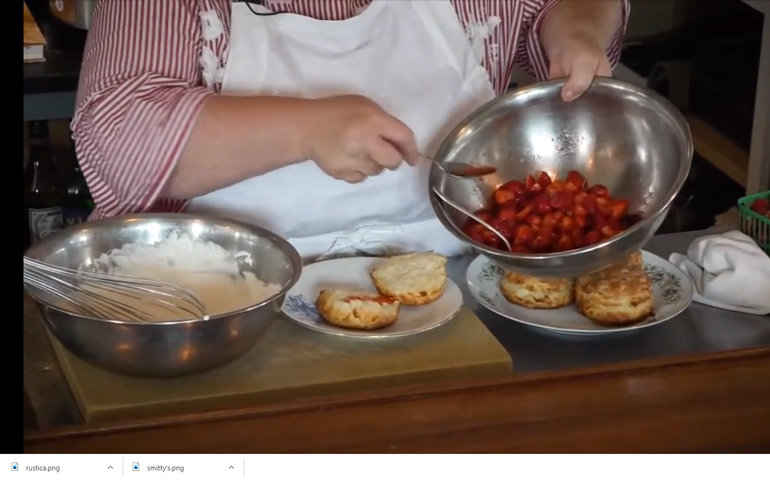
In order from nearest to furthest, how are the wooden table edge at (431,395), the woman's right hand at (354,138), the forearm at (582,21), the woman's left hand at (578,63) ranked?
the wooden table edge at (431,395) < the woman's right hand at (354,138) < the woman's left hand at (578,63) < the forearm at (582,21)

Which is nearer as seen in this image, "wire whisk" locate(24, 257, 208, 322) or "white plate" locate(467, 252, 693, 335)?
"wire whisk" locate(24, 257, 208, 322)

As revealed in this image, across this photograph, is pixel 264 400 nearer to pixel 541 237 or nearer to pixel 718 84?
pixel 541 237

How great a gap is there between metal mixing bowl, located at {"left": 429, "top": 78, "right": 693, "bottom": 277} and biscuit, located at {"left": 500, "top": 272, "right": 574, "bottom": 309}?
0.16 ft

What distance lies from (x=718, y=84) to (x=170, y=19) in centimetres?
115

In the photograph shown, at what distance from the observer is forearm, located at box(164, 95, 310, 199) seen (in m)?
0.80

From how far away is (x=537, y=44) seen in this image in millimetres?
1061

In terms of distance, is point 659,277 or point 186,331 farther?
point 659,277

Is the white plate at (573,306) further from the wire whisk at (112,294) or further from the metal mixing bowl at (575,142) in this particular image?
the wire whisk at (112,294)

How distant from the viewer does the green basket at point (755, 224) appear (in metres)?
0.92

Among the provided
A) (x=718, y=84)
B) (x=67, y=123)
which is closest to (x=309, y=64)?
(x=67, y=123)

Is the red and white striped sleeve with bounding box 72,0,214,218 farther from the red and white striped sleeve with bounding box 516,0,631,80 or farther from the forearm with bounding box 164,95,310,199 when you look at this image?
the red and white striped sleeve with bounding box 516,0,631,80

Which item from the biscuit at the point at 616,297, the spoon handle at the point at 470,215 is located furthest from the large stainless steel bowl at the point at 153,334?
the biscuit at the point at 616,297

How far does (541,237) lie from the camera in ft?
2.65

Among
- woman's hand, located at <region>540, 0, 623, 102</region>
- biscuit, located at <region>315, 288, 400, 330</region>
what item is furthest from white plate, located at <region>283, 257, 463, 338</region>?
woman's hand, located at <region>540, 0, 623, 102</region>
